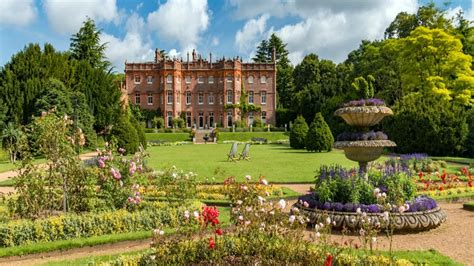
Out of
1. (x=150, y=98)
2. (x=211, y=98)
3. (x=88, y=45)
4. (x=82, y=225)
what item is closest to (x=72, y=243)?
(x=82, y=225)

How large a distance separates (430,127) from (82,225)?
2156 centimetres

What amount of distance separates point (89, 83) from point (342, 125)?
63.8 ft

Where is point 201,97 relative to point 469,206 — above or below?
above

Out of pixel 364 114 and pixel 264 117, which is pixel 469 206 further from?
pixel 264 117

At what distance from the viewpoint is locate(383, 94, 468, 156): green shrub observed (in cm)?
2409

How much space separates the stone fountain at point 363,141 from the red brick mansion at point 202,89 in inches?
1868

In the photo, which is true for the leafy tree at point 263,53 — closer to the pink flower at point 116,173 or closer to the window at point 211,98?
the window at point 211,98

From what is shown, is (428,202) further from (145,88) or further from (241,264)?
(145,88)

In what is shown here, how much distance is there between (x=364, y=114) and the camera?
9133 mm

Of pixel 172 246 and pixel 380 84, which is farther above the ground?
pixel 380 84

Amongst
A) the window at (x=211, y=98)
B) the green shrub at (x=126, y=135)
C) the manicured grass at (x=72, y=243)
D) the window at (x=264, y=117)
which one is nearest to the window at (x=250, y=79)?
the window at (x=264, y=117)

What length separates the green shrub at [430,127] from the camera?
24.1 metres

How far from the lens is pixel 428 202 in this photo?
7.96 m

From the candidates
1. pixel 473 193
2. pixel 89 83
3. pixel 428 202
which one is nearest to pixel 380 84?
pixel 89 83
